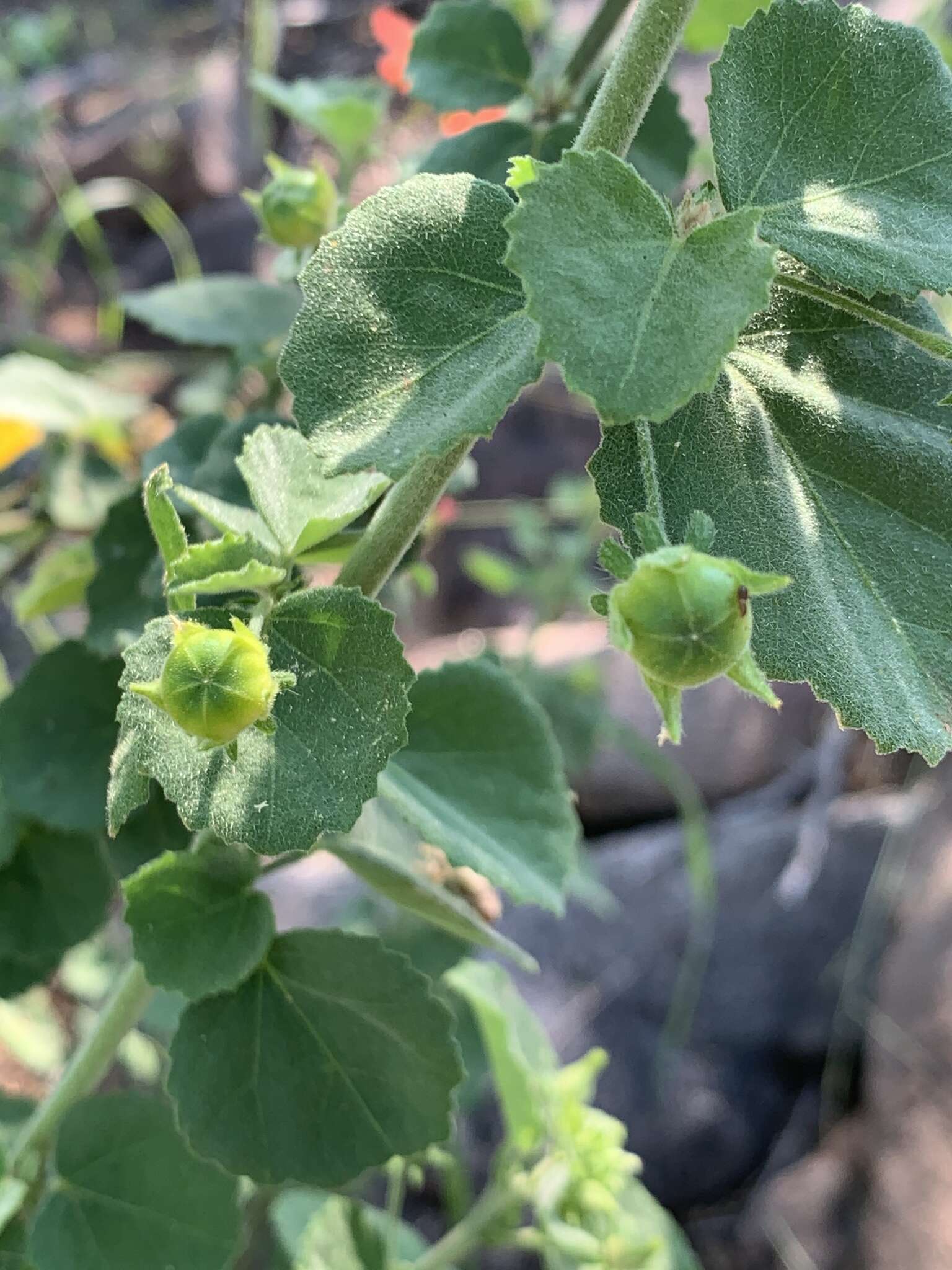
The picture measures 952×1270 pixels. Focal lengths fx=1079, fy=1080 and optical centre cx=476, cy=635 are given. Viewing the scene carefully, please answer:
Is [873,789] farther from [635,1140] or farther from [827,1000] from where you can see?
[635,1140]

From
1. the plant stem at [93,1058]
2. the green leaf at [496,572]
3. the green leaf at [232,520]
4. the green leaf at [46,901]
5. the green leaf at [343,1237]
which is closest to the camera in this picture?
the green leaf at [232,520]

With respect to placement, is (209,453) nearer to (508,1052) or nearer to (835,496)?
(835,496)

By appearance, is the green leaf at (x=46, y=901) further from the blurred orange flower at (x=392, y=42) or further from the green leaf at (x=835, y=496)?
the blurred orange flower at (x=392, y=42)

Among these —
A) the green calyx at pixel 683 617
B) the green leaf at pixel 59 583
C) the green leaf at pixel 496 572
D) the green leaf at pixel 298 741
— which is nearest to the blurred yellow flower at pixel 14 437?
the green leaf at pixel 59 583

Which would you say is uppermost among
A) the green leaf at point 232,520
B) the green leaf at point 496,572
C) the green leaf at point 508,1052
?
the green leaf at point 232,520

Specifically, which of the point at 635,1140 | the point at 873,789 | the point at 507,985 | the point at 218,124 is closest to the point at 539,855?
the point at 507,985
